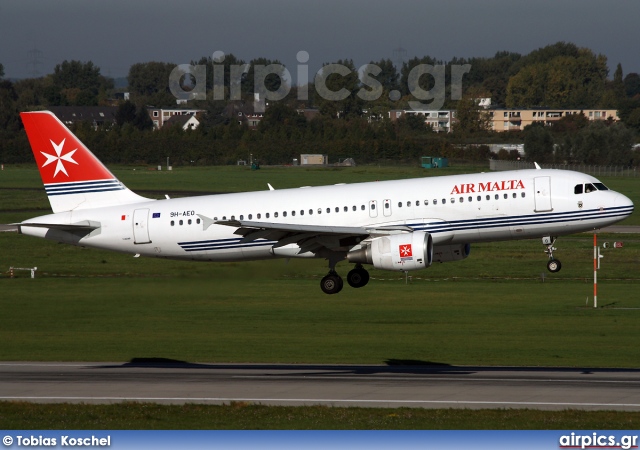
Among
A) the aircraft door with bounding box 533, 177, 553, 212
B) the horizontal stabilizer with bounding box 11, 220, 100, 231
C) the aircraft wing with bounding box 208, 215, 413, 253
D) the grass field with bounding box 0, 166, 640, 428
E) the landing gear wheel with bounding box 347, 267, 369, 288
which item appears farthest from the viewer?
the grass field with bounding box 0, 166, 640, 428

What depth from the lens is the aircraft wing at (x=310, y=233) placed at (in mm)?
52000

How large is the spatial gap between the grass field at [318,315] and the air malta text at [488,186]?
377 inches

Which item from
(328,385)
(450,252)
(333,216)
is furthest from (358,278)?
(328,385)

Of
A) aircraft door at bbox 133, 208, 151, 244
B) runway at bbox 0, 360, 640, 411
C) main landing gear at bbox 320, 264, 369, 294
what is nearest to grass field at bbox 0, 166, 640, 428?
main landing gear at bbox 320, 264, 369, 294

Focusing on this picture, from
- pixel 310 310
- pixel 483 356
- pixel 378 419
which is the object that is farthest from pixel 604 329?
pixel 378 419

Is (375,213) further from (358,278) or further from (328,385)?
(328,385)

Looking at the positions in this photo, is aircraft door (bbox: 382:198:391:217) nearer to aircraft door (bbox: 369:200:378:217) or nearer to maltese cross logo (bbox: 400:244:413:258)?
aircraft door (bbox: 369:200:378:217)

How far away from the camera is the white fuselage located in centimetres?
5247

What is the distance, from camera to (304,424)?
44781mm

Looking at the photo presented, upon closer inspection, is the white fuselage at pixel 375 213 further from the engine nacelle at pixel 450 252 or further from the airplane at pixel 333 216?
the engine nacelle at pixel 450 252

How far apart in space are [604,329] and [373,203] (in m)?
32.0

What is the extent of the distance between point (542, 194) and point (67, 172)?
26142mm

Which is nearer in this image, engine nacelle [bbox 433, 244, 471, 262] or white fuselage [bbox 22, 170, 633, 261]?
white fuselage [bbox 22, 170, 633, 261]

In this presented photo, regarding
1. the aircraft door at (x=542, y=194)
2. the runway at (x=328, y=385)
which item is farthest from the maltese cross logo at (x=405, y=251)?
the runway at (x=328, y=385)
